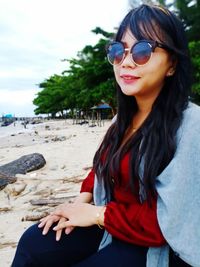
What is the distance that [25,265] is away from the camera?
5.35 feet

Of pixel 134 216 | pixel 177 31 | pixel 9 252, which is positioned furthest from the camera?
pixel 9 252

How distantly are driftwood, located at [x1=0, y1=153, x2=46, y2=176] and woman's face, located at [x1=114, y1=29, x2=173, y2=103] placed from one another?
470 cm

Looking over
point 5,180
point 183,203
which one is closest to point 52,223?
point 183,203

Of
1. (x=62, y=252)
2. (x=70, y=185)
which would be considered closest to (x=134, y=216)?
(x=62, y=252)

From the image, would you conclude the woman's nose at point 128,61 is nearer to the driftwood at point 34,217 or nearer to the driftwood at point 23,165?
the driftwood at point 34,217

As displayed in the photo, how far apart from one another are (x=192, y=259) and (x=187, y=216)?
0.48 feet

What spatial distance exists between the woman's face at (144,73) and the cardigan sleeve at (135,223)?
18.8 inches

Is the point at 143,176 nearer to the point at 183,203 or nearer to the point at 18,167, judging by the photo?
the point at 183,203

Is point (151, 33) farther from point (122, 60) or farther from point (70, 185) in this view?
point (70, 185)

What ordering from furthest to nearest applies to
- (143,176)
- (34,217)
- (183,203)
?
(34,217) < (143,176) < (183,203)

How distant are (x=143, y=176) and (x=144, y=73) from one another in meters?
0.44

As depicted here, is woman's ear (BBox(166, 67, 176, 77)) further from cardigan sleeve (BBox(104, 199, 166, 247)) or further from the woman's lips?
cardigan sleeve (BBox(104, 199, 166, 247))

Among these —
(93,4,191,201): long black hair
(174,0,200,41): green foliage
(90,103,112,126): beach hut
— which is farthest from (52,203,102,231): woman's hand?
(90,103,112,126): beach hut

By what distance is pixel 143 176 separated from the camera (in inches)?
57.6
